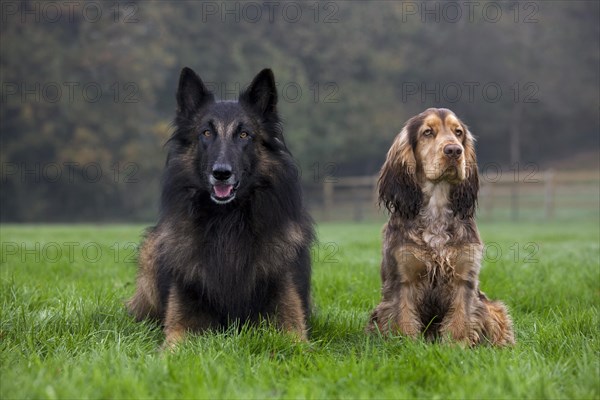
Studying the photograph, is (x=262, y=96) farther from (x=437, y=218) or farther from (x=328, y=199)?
(x=328, y=199)

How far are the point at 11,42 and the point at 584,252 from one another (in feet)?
90.6

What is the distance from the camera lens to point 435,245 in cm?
445

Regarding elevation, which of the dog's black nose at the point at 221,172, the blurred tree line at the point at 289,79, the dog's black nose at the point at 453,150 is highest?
the blurred tree line at the point at 289,79

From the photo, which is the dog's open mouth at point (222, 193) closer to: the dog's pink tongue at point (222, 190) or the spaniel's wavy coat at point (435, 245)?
the dog's pink tongue at point (222, 190)

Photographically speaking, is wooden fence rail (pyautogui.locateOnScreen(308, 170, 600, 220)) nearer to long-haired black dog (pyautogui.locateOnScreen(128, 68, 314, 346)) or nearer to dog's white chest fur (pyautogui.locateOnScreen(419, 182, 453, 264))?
dog's white chest fur (pyautogui.locateOnScreen(419, 182, 453, 264))

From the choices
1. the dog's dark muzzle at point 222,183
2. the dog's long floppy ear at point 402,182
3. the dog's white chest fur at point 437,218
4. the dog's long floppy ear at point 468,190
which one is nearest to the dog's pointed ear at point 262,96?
the dog's dark muzzle at point 222,183

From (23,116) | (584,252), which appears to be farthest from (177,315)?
(23,116)

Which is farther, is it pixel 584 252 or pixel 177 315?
pixel 584 252

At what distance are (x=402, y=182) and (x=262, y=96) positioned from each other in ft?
4.02

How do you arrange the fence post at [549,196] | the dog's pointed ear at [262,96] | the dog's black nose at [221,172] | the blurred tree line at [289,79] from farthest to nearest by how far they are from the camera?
the blurred tree line at [289,79] → the fence post at [549,196] → the dog's pointed ear at [262,96] → the dog's black nose at [221,172]

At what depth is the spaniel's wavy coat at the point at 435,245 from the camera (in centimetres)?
444

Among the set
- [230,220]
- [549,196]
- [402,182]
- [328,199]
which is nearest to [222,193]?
[230,220]

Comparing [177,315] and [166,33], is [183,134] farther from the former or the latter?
[166,33]

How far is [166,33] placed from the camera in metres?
35.8
